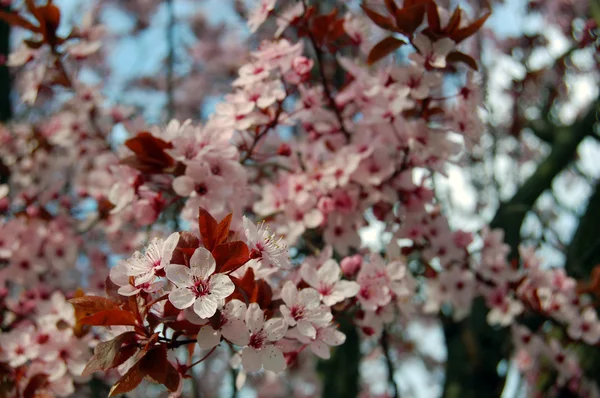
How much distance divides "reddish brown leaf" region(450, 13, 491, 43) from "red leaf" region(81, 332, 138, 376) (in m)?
1.21

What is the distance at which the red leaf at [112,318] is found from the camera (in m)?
1.17

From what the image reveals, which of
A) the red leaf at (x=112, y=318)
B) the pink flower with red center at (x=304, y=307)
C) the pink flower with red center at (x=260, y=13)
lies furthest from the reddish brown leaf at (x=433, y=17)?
the red leaf at (x=112, y=318)

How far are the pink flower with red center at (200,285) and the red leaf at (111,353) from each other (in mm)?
166

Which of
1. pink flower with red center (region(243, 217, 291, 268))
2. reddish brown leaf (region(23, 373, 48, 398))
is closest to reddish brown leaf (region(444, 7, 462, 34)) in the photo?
pink flower with red center (region(243, 217, 291, 268))

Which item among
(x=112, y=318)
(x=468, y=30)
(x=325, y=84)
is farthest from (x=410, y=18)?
(x=112, y=318)

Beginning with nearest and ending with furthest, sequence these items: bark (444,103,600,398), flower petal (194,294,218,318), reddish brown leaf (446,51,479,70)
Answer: flower petal (194,294,218,318) → reddish brown leaf (446,51,479,70) → bark (444,103,600,398)

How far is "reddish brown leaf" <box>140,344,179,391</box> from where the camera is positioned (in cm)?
115

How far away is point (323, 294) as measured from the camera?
1.43 metres

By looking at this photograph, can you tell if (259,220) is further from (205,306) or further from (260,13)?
(205,306)

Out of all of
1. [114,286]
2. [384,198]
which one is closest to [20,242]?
[114,286]

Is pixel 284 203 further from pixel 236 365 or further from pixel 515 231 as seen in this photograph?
pixel 515 231

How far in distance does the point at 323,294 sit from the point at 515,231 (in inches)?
74.6

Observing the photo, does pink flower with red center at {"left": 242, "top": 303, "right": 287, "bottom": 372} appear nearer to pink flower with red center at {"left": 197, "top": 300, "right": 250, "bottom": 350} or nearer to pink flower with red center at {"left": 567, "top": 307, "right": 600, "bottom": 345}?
pink flower with red center at {"left": 197, "top": 300, "right": 250, "bottom": 350}

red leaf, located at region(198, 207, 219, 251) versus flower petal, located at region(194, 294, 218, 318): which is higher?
red leaf, located at region(198, 207, 219, 251)
